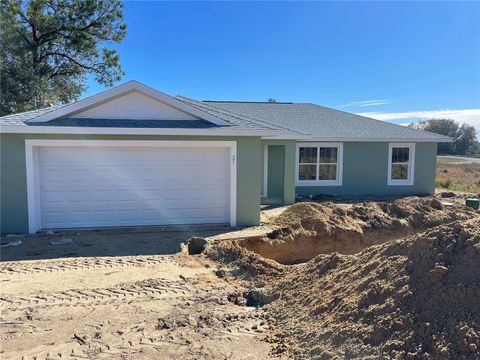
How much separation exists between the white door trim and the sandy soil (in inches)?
104

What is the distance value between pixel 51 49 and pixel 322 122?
61.7ft

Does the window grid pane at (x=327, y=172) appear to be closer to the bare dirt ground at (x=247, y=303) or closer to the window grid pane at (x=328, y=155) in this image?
the window grid pane at (x=328, y=155)

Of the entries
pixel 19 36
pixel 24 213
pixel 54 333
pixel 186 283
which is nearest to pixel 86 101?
pixel 24 213

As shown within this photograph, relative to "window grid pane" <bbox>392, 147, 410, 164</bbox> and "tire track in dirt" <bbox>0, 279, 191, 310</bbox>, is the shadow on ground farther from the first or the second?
"window grid pane" <bbox>392, 147, 410, 164</bbox>

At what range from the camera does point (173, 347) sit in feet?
14.8

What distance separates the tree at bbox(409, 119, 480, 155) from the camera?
213 ft

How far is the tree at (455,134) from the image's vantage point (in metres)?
65.0

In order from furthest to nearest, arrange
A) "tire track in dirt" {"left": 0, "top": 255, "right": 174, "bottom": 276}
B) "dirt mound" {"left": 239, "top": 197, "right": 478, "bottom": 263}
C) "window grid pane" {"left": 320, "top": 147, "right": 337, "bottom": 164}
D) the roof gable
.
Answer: "window grid pane" {"left": 320, "top": 147, "right": 337, "bottom": 164}, the roof gable, "dirt mound" {"left": 239, "top": 197, "right": 478, "bottom": 263}, "tire track in dirt" {"left": 0, "top": 255, "right": 174, "bottom": 276}

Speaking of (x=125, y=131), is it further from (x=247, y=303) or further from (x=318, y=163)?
(x=318, y=163)

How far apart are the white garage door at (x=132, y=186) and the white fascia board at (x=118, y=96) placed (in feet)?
2.86

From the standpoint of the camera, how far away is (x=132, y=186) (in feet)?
35.5

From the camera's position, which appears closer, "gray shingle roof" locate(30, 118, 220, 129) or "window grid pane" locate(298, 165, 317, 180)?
"gray shingle roof" locate(30, 118, 220, 129)

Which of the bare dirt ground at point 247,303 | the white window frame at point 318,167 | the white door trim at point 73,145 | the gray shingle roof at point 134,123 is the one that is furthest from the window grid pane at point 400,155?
the bare dirt ground at point 247,303

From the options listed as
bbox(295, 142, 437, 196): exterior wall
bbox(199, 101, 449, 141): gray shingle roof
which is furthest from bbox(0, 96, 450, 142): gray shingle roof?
bbox(295, 142, 437, 196): exterior wall
